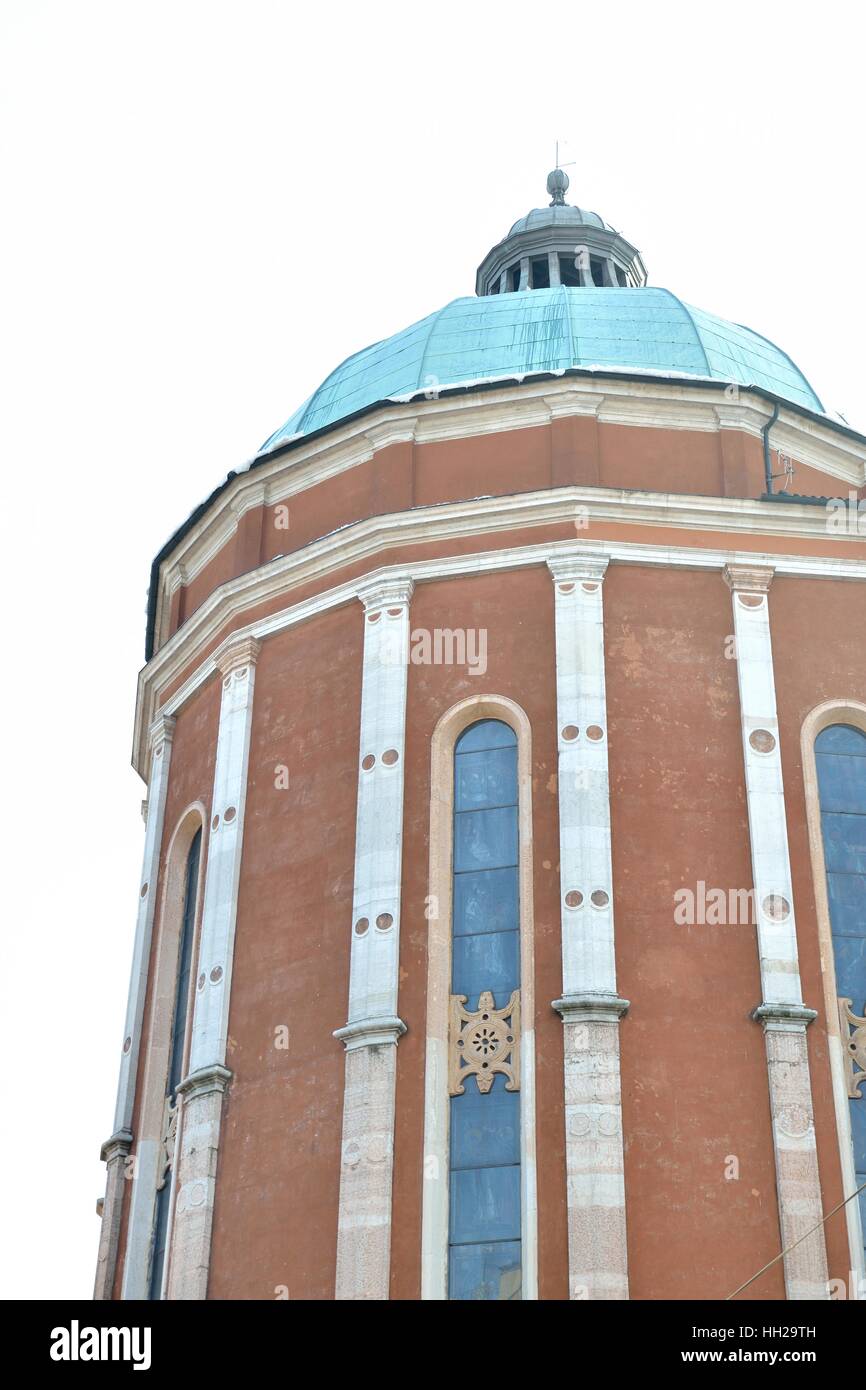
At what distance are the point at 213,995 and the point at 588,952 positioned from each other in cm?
452

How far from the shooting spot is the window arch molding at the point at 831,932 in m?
20.5

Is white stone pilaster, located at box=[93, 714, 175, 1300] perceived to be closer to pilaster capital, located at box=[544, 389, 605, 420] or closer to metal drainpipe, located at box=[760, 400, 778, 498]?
pilaster capital, located at box=[544, 389, 605, 420]

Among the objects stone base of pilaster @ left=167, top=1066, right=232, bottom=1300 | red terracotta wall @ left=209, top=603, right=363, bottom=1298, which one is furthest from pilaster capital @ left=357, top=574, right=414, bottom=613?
stone base of pilaster @ left=167, top=1066, right=232, bottom=1300

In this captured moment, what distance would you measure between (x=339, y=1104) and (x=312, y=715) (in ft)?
16.6

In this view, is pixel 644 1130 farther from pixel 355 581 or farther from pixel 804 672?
pixel 355 581

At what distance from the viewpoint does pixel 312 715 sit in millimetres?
24812

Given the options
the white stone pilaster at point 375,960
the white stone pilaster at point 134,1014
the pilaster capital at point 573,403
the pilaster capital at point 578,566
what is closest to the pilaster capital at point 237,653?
the white stone pilaster at point 375,960

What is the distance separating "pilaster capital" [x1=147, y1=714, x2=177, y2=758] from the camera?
27594mm

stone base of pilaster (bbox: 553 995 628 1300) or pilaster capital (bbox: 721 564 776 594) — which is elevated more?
pilaster capital (bbox: 721 564 776 594)

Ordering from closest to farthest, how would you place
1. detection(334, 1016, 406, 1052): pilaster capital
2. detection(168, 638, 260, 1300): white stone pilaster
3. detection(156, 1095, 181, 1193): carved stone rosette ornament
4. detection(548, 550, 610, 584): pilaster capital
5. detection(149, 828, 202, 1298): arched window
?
detection(334, 1016, 406, 1052): pilaster capital
detection(168, 638, 260, 1300): white stone pilaster
detection(149, 828, 202, 1298): arched window
detection(156, 1095, 181, 1193): carved stone rosette ornament
detection(548, 550, 610, 584): pilaster capital

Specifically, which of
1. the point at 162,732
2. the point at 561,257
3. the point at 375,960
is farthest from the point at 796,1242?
the point at 561,257

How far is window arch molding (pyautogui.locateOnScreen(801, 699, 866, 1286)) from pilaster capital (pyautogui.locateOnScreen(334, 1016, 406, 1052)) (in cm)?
444

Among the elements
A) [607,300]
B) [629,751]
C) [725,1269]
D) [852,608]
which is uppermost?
[607,300]
